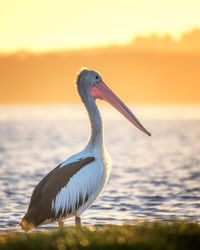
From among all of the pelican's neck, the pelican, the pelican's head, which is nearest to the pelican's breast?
the pelican

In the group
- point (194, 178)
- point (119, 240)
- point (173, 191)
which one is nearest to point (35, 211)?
point (119, 240)

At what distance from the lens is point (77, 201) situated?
25.2 feet

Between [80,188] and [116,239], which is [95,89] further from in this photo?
[116,239]

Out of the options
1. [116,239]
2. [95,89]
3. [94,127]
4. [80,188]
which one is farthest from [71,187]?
[116,239]

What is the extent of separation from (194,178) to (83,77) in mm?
9712

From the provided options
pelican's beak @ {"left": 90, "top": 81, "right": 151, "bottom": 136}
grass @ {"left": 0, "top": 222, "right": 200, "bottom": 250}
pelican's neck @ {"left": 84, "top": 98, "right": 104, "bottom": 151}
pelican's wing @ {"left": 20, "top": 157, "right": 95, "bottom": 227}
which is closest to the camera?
grass @ {"left": 0, "top": 222, "right": 200, "bottom": 250}

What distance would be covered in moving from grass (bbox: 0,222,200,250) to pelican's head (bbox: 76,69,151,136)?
90.1 inches

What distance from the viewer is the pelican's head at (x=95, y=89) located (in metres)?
8.36

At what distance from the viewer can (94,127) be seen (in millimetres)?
8008

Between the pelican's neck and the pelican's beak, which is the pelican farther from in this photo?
the pelican's beak

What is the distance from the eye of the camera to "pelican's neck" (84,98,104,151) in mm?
7855

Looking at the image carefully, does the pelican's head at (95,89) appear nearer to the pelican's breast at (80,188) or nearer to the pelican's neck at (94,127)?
→ the pelican's neck at (94,127)

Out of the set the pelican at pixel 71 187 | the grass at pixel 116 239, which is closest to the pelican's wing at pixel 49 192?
the pelican at pixel 71 187

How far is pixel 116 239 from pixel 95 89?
3.33m
